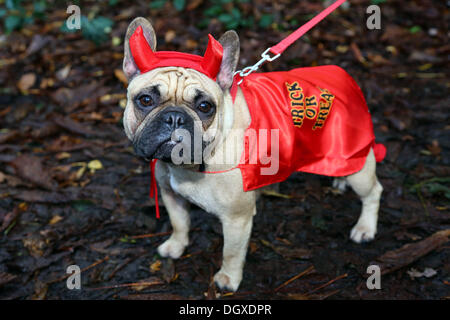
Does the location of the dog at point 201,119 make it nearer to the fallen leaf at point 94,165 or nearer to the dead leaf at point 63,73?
the fallen leaf at point 94,165

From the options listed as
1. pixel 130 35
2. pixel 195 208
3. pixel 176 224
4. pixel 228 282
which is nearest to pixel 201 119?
pixel 130 35

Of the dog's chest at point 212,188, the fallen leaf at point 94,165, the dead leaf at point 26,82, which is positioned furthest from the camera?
the dead leaf at point 26,82

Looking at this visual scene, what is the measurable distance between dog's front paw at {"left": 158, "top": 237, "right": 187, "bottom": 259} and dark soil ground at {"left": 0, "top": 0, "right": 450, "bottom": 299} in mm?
68

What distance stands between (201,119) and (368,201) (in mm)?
1615

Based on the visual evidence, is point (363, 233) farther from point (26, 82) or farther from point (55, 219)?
point (26, 82)

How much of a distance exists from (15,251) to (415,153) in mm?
3509

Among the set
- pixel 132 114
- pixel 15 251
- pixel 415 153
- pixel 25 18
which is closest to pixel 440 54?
pixel 415 153

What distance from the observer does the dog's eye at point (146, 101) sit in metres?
2.25

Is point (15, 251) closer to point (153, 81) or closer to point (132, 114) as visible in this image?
point (132, 114)

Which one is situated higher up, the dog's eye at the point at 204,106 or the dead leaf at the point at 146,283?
the dog's eye at the point at 204,106

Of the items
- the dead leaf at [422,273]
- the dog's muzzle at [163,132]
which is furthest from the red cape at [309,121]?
the dead leaf at [422,273]

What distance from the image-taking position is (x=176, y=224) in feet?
10.1

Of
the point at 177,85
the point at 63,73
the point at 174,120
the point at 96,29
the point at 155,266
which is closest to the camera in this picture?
the point at 174,120

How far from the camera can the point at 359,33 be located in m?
5.68
